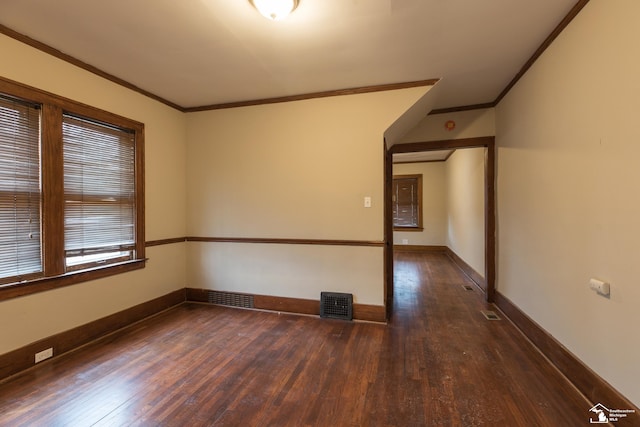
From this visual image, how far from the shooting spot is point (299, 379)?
6.94 feet

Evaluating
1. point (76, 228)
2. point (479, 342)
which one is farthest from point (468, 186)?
point (76, 228)

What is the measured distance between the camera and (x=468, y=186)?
516 centimetres

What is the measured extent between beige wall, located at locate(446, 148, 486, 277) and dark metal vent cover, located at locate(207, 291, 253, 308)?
3.39 m

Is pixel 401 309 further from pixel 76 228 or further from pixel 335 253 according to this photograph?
pixel 76 228

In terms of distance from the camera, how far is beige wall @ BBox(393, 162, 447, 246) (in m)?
7.85

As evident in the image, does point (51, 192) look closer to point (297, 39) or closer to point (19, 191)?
point (19, 191)

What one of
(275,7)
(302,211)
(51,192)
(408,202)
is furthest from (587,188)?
(408,202)

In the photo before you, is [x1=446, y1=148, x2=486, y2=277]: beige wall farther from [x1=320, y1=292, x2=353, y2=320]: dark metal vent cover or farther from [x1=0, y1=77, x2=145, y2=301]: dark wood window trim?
[x1=0, y1=77, x2=145, y2=301]: dark wood window trim

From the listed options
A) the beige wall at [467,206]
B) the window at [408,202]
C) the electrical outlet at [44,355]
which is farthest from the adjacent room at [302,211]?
the window at [408,202]

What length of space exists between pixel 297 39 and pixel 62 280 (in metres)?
2.81

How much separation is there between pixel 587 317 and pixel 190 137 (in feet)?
14.2

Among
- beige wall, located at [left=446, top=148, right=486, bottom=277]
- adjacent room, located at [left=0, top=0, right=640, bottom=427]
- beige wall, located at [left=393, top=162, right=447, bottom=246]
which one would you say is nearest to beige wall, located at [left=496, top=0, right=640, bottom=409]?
adjacent room, located at [left=0, top=0, right=640, bottom=427]

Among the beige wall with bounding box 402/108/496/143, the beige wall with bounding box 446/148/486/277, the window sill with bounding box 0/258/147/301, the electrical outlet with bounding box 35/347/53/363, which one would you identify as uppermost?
the beige wall with bounding box 402/108/496/143

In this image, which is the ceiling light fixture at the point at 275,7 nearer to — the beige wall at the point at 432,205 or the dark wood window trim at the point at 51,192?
the dark wood window trim at the point at 51,192
